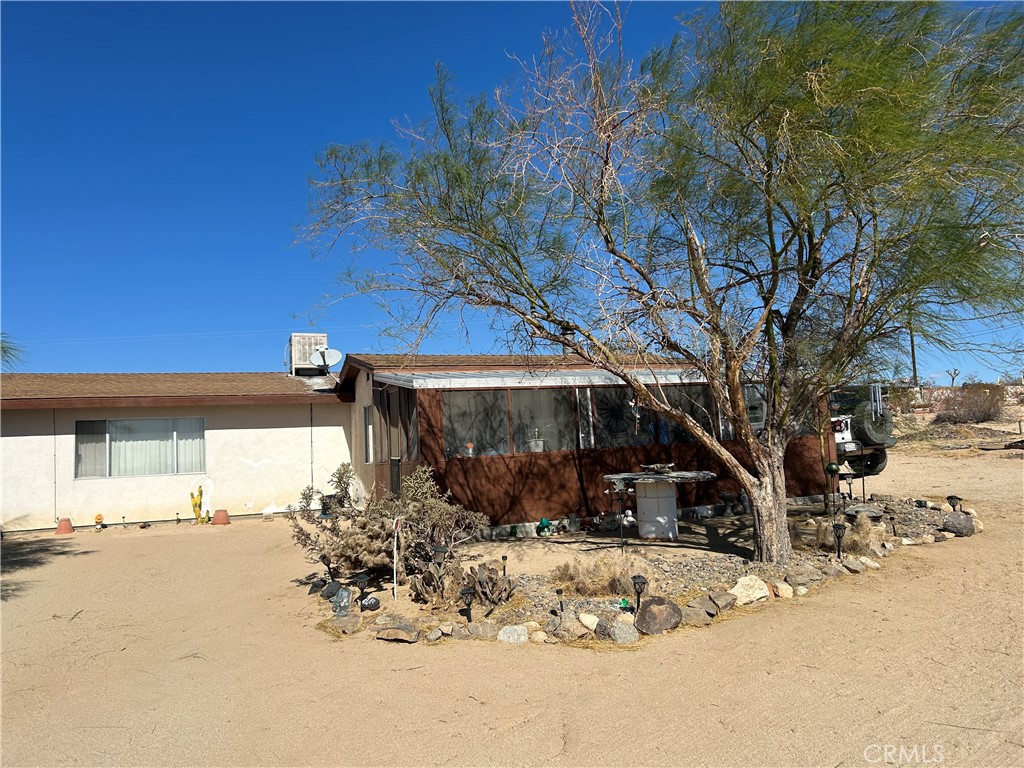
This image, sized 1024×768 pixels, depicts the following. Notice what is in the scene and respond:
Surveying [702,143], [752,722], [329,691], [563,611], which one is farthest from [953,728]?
[702,143]

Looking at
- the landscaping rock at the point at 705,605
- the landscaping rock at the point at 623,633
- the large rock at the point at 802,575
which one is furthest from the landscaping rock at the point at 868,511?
the landscaping rock at the point at 623,633

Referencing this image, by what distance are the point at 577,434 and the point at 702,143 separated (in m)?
4.80

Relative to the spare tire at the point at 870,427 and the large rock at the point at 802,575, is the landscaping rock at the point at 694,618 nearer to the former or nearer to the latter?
the large rock at the point at 802,575

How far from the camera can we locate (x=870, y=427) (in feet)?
43.3

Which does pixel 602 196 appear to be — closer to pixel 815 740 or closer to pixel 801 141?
pixel 801 141

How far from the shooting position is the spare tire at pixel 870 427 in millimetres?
12818

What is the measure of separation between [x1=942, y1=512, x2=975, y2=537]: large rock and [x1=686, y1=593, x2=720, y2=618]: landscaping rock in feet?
16.5

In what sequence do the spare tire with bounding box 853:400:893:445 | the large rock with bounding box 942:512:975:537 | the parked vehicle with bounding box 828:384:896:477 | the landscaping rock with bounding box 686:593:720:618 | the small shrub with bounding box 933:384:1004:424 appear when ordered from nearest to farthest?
1. the landscaping rock with bounding box 686:593:720:618
2. the large rock with bounding box 942:512:975:537
3. the parked vehicle with bounding box 828:384:896:477
4. the spare tire with bounding box 853:400:893:445
5. the small shrub with bounding box 933:384:1004:424

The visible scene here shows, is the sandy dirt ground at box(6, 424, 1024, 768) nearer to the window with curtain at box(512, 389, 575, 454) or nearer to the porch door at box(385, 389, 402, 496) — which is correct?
the porch door at box(385, 389, 402, 496)

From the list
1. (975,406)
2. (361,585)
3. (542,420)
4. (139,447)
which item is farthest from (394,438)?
(975,406)

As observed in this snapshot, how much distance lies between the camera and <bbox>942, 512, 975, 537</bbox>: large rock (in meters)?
9.07

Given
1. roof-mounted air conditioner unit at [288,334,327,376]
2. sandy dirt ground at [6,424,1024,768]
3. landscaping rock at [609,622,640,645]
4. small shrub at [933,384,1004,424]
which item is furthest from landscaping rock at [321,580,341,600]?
small shrub at [933,384,1004,424]

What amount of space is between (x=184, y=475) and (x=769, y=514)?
10.6m

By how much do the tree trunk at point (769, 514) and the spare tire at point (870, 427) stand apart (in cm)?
625
